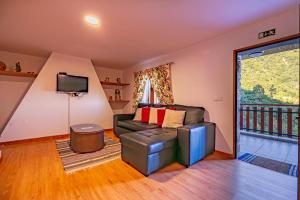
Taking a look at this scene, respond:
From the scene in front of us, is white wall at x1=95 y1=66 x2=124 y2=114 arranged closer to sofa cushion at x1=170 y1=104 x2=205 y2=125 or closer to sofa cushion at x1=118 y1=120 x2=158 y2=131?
sofa cushion at x1=118 y1=120 x2=158 y2=131

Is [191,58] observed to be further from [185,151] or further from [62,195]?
[62,195]

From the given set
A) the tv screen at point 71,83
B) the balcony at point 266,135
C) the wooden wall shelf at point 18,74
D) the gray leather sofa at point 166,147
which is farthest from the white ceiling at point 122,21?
the gray leather sofa at point 166,147

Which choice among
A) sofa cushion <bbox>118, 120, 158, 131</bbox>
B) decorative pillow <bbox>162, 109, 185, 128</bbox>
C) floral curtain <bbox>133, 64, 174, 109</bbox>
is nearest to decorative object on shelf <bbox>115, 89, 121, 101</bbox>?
floral curtain <bbox>133, 64, 174, 109</bbox>

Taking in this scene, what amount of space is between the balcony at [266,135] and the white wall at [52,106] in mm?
3876

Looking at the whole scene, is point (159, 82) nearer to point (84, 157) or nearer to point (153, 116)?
point (153, 116)

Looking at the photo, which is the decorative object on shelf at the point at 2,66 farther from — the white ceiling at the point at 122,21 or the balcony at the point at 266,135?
the balcony at the point at 266,135

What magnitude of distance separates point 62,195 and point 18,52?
3966 millimetres

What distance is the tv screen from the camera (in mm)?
3833

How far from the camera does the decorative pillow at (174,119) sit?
291cm

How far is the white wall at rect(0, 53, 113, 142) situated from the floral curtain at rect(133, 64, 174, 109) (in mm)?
1275

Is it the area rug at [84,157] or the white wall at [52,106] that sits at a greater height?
the white wall at [52,106]

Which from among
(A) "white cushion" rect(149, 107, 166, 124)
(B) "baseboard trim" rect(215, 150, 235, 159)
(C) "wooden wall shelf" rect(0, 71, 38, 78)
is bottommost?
(B) "baseboard trim" rect(215, 150, 235, 159)

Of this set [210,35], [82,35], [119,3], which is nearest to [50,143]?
[82,35]

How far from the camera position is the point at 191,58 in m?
3.27
